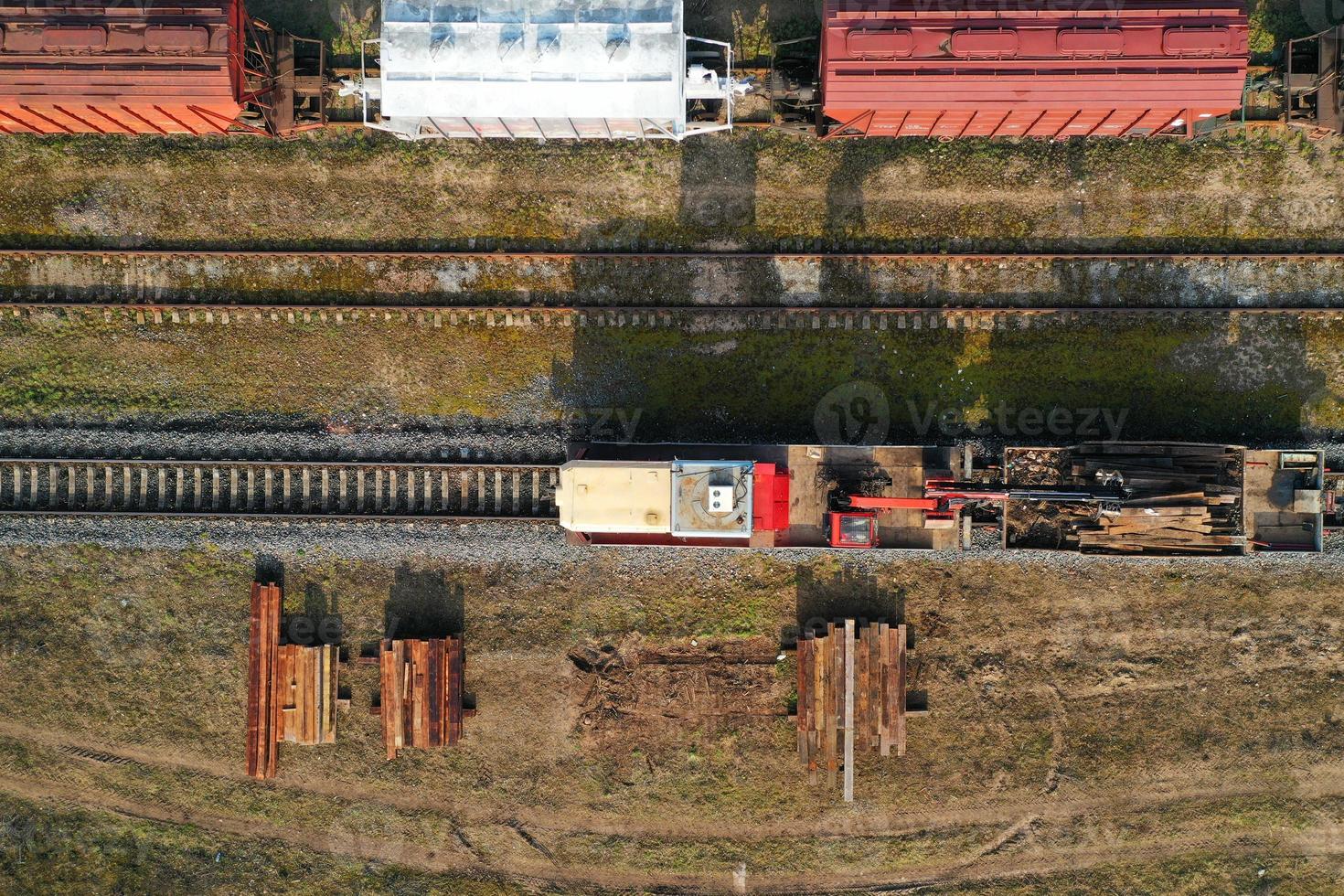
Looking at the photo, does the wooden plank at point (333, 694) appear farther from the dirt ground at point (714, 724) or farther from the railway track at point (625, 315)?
the railway track at point (625, 315)

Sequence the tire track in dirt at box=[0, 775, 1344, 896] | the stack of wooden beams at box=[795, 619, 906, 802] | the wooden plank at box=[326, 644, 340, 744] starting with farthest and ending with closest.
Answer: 1. the tire track in dirt at box=[0, 775, 1344, 896]
2. the wooden plank at box=[326, 644, 340, 744]
3. the stack of wooden beams at box=[795, 619, 906, 802]

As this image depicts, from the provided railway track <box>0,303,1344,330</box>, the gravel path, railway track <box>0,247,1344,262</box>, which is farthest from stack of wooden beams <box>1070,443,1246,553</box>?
railway track <box>0,247,1344,262</box>

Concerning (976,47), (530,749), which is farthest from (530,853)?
(976,47)

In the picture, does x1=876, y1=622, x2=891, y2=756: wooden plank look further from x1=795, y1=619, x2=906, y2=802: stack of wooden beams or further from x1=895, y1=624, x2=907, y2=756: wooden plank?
x1=895, y1=624, x2=907, y2=756: wooden plank

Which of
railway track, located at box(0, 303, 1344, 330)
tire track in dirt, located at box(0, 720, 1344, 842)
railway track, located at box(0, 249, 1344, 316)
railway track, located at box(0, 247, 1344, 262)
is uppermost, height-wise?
railway track, located at box(0, 247, 1344, 262)

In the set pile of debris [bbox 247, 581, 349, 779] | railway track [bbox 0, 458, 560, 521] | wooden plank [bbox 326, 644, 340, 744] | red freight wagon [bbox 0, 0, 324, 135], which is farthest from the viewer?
wooden plank [bbox 326, 644, 340, 744]
